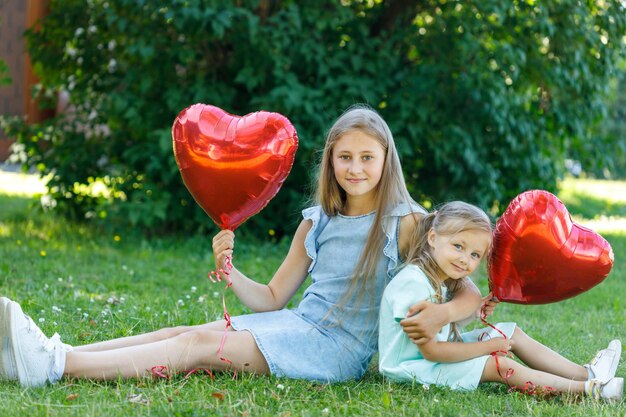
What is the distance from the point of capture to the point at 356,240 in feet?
11.3

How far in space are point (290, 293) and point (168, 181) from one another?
3137mm

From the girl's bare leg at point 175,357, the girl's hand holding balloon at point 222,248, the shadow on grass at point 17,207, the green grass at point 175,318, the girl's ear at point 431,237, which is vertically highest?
the girl's ear at point 431,237

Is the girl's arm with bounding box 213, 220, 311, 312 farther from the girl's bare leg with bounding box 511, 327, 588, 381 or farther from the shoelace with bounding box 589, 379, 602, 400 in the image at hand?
the shoelace with bounding box 589, 379, 602, 400

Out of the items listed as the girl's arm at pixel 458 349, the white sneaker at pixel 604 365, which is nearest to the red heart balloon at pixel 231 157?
the girl's arm at pixel 458 349

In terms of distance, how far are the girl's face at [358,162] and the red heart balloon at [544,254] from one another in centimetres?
49

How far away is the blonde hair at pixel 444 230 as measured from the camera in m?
3.21

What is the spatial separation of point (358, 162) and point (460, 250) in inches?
19.1

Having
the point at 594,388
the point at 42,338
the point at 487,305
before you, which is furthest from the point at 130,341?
the point at 594,388

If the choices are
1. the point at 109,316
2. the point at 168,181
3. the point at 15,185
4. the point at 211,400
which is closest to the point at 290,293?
the point at 211,400

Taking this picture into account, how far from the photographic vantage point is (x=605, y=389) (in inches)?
125

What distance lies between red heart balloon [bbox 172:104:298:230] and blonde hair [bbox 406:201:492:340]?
55 centimetres

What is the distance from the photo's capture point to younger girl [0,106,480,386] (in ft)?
10.3

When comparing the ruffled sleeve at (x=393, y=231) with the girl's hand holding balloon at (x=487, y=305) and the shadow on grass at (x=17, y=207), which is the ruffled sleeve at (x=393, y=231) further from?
the shadow on grass at (x=17, y=207)

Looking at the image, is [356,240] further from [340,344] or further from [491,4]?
[491,4]
